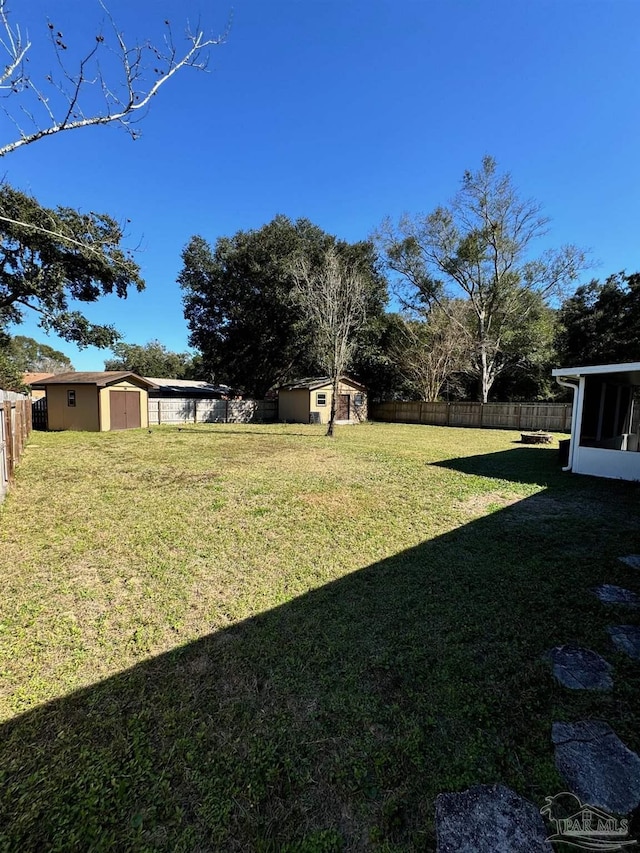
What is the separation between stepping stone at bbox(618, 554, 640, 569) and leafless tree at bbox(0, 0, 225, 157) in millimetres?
6577

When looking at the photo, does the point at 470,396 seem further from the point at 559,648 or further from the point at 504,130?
the point at 559,648

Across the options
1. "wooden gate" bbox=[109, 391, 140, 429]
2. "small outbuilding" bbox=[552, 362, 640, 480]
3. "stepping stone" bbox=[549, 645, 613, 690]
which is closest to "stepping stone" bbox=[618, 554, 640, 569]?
"stepping stone" bbox=[549, 645, 613, 690]

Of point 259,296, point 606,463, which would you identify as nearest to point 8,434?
point 606,463

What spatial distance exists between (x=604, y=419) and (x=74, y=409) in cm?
1852

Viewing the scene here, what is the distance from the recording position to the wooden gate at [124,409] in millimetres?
16031

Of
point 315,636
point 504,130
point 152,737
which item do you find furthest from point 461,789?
point 504,130

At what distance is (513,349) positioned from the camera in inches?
957

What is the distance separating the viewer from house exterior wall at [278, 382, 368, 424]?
73.8 feet

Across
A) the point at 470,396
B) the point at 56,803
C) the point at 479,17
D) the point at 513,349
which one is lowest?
the point at 56,803

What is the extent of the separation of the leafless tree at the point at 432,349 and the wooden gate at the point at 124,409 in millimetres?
16329

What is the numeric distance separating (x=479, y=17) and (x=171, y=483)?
10.2m

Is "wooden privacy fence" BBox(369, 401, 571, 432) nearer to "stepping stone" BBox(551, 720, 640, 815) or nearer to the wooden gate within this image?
the wooden gate

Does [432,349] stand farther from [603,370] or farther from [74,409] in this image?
[74,409]

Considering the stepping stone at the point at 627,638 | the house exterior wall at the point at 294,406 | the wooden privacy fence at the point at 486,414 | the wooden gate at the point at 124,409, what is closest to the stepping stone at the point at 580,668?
the stepping stone at the point at 627,638
